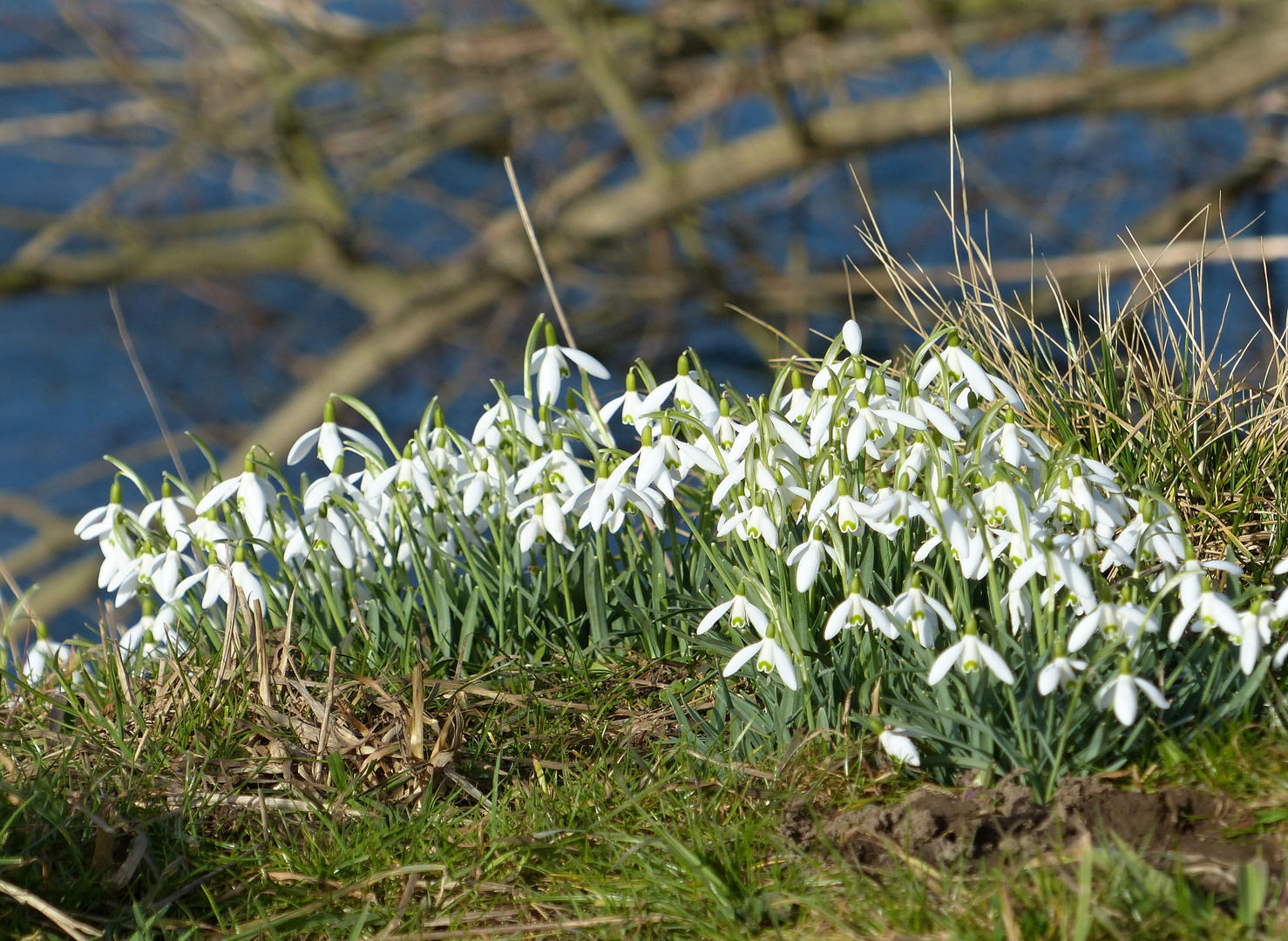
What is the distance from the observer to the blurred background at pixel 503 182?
192 inches

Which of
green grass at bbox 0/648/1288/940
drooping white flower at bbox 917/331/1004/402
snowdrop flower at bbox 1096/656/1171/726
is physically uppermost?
drooping white flower at bbox 917/331/1004/402

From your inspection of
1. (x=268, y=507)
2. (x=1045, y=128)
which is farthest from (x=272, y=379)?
(x=268, y=507)

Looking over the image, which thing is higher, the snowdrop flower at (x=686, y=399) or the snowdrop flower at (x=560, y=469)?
the snowdrop flower at (x=686, y=399)

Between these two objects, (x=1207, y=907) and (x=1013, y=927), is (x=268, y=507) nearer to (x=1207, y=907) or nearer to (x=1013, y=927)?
(x=1013, y=927)

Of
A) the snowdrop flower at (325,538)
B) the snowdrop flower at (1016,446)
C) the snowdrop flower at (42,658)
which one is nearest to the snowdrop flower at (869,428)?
the snowdrop flower at (1016,446)

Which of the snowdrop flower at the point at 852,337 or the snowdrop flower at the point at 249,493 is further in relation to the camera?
the snowdrop flower at the point at 249,493

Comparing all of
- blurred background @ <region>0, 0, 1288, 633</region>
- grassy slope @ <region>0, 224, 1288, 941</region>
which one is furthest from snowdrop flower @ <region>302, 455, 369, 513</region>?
blurred background @ <region>0, 0, 1288, 633</region>

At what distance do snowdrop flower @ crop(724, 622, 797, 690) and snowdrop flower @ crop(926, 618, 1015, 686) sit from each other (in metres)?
0.21

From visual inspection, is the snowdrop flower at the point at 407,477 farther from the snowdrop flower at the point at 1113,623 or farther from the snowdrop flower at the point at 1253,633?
the snowdrop flower at the point at 1253,633

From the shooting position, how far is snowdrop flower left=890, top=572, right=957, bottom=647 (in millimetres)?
1532

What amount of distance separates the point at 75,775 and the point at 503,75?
4.86 metres

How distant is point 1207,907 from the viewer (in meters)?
1.30

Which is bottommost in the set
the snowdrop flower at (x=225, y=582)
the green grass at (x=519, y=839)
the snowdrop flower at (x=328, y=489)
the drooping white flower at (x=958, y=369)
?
the green grass at (x=519, y=839)

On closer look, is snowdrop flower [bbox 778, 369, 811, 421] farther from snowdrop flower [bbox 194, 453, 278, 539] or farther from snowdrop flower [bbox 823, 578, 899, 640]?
snowdrop flower [bbox 194, 453, 278, 539]
